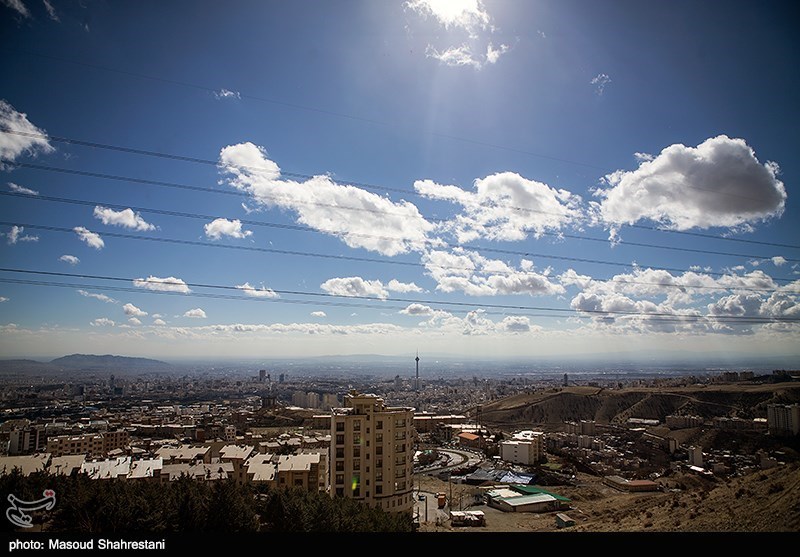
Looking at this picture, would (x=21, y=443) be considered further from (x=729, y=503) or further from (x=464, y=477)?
(x=729, y=503)

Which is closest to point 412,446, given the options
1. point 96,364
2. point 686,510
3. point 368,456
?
point 368,456

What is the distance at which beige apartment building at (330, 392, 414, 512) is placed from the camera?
13609 mm

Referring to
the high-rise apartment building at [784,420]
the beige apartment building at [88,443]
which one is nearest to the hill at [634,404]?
the high-rise apartment building at [784,420]

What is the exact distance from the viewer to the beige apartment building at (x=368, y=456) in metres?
13.6

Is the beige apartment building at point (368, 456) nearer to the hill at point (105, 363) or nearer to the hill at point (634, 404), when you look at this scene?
the hill at point (634, 404)

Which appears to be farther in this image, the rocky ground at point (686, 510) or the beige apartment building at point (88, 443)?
the beige apartment building at point (88, 443)

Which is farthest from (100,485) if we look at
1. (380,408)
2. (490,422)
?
(490,422)

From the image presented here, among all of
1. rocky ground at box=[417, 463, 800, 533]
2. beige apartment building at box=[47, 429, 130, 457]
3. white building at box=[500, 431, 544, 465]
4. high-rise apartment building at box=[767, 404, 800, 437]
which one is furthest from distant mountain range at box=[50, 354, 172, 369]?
high-rise apartment building at box=[767, 404, 800, 437]

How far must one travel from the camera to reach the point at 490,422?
52.9m

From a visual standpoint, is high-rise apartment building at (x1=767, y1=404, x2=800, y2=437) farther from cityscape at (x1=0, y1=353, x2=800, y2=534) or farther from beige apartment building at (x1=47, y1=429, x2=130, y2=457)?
beige apartment building at (x1=47, y1=429, x2=130, y2=457)

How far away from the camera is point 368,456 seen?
45.2 feet

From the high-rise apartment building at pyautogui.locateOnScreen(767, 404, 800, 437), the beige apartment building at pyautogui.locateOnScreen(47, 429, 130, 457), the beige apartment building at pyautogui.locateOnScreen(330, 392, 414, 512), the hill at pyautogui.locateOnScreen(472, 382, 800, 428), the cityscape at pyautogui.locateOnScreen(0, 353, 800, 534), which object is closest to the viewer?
the beige apartment building at pyautogui.locateOnScreen(330, 392, 414, 512)

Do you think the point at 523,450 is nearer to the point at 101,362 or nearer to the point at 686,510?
the point at 686,510

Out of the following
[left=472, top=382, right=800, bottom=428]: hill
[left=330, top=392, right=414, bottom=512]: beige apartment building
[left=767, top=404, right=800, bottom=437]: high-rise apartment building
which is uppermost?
[left=330, top=392, right=414, bottom=512]: beige apartment building
